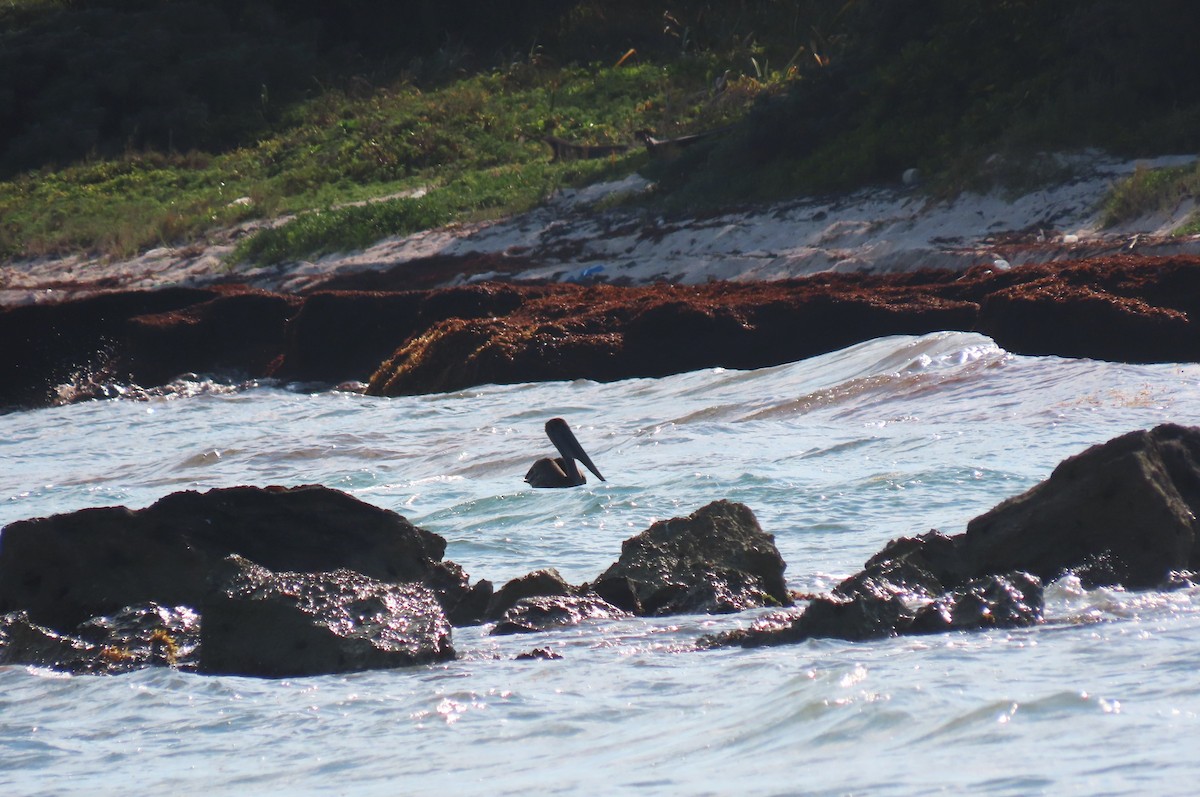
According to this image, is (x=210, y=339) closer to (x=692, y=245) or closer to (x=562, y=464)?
(x=692, y=245)

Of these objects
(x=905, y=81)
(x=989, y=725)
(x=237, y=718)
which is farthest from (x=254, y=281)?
(x=989, y=725)

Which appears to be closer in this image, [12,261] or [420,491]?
[420,491]

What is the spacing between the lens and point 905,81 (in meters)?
19.5

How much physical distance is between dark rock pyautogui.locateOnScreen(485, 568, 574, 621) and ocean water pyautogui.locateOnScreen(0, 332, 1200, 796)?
28cm

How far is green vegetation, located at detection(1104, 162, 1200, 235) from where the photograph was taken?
14172mm

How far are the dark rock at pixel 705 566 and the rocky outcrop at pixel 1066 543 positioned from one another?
0.41 m

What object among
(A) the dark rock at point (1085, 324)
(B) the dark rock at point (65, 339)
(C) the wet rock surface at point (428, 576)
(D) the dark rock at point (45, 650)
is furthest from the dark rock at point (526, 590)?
(B) the dark rock at point (65, 339)

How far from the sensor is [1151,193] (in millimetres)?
14398

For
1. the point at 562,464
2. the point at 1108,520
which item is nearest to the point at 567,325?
the point at 562,464

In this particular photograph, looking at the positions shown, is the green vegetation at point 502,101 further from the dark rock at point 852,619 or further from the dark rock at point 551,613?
the dark rock at point 852,619

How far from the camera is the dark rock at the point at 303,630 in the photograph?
477cm

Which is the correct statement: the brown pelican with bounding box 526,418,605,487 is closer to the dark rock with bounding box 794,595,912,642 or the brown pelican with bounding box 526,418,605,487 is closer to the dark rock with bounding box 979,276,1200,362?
the dark rock with bounding box 794,595,912,642

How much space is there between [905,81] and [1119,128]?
355cm

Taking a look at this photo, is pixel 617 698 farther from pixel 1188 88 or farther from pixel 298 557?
pixel 1188 88
